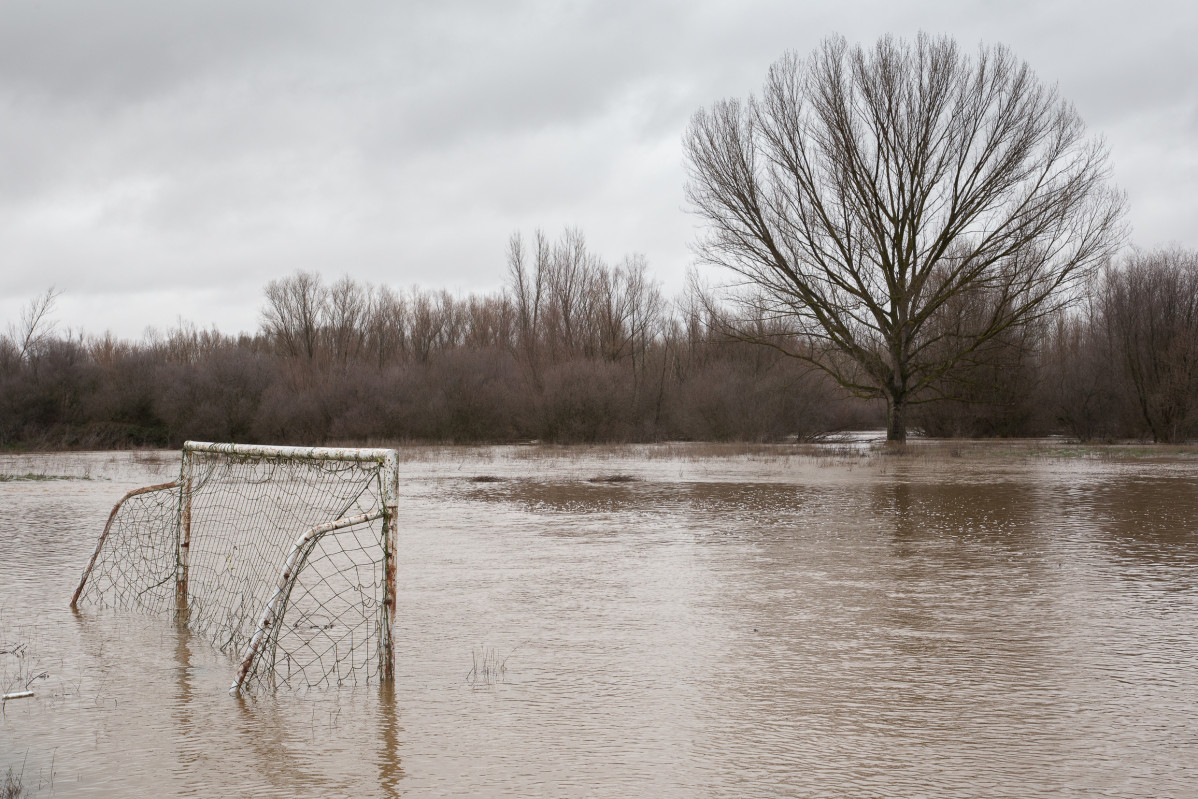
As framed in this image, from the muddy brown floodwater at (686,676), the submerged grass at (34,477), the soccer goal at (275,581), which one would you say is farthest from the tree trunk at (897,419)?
the submerged grass at (34,477)

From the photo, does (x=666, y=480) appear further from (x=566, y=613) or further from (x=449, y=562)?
(x=566, y=613)

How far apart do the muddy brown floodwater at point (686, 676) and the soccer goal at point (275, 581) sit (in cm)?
29

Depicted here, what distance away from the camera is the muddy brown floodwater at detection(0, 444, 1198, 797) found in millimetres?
4289

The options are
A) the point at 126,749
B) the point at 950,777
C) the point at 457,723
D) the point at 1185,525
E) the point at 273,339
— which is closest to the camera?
the point at 950,777

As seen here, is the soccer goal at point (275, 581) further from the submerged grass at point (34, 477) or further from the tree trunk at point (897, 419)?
the tree trunk at point (897, 419)

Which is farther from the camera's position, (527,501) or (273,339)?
(273,339)

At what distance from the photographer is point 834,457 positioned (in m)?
29.3

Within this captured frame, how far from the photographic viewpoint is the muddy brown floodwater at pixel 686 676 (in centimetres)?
429

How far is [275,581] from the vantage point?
873cm

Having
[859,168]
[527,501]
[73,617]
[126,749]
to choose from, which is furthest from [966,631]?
[859,168]

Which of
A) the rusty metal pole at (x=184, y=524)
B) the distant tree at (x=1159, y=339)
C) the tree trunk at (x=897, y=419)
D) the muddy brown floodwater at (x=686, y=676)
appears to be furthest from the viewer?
the distant tree at (x=1159, y=339)

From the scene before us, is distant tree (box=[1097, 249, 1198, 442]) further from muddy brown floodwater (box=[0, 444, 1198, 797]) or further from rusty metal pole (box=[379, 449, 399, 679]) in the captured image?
rusty metal pole (box=[379, 449, 399, 679])

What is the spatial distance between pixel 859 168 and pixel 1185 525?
65.7 feet

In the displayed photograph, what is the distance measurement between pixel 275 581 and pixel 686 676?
4.50 metres
